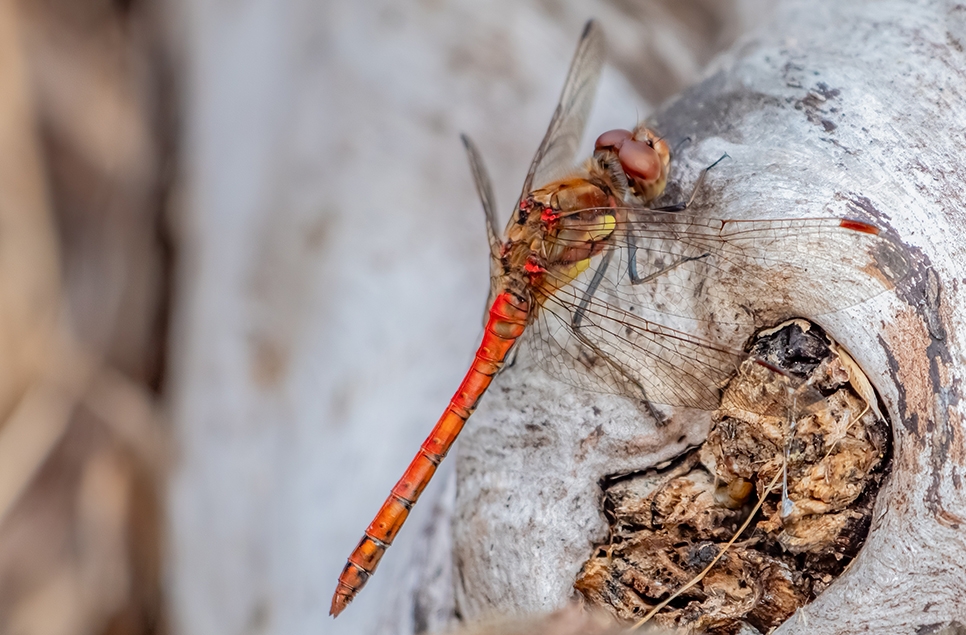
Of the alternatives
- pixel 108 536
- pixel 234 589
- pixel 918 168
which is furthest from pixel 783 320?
pixel 108 536

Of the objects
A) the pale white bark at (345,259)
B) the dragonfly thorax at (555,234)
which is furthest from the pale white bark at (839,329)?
the pale white bark at (345,259)

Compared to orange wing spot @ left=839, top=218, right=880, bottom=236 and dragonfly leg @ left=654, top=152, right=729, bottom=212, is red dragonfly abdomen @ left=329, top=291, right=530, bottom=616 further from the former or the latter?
orange wing spot @ left=839, top=218, right=880, bottom=236

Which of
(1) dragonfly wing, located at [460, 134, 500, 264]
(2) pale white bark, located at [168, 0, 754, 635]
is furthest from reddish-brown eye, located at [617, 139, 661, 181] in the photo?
(2) pale white bark, located at [168, 0, 754, 635]

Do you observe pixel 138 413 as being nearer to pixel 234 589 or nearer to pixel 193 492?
pixel 193 492

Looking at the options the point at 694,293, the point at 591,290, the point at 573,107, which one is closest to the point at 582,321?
the point at 591,290

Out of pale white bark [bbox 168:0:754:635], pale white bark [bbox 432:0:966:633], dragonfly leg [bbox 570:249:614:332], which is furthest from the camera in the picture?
pale white bark [bbox 168:0:754:635]

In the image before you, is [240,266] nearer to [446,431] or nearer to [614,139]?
[446,431]
